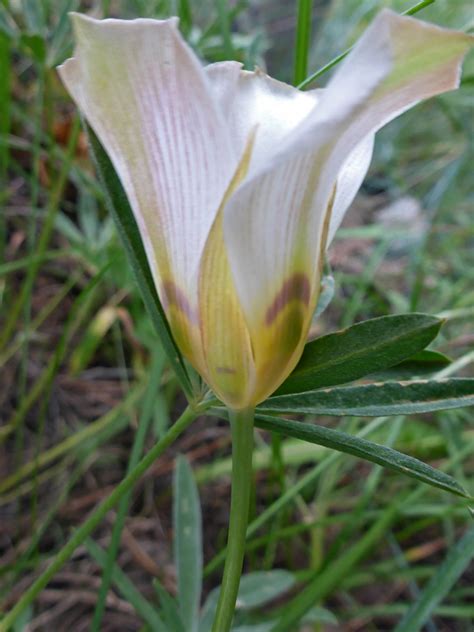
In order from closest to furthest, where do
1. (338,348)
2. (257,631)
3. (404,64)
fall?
(404,64) → (338,348) → (257,631)

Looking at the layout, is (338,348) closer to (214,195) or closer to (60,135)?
(214,195)

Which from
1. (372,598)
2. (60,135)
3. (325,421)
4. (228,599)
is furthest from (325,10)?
(228,599)

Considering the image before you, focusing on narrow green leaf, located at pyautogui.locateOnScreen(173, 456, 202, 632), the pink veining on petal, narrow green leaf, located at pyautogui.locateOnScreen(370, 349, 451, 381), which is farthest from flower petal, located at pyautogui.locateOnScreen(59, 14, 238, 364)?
narrow green leaf, located at pyautogui.locateOnScreen(173, 456, 202, 632)

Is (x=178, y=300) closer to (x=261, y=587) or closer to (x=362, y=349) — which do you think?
(x=362, y=349)

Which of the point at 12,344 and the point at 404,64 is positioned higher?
the point at 404,64

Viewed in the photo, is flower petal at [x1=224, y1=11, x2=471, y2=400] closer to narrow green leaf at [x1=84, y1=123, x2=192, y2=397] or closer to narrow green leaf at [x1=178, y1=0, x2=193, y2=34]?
narrow green leaf at [x1=84, y1=123, x2=192, y2=397]

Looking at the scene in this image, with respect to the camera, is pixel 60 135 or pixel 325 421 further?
pixel 60 135

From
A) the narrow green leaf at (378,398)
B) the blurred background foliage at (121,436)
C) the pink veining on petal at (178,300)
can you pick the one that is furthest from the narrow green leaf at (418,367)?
the blurred background foliage at (121,436)
